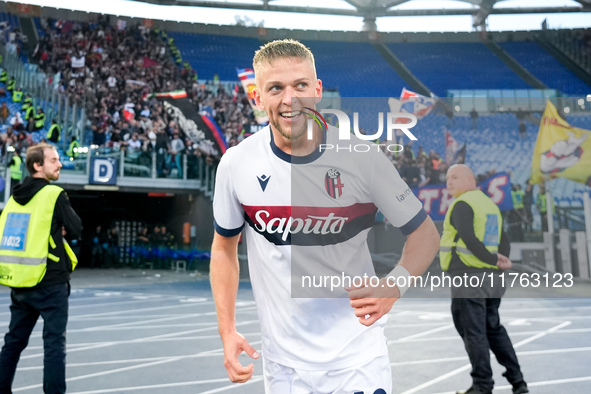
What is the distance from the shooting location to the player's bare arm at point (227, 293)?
2145mm

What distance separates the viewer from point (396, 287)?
1954 mm

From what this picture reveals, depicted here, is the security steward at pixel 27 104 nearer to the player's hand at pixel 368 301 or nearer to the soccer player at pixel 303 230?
the soccer player at pixel 303 230

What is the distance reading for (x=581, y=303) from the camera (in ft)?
33.7

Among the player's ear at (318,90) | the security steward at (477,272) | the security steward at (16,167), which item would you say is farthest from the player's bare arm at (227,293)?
the security steward at (16,167)

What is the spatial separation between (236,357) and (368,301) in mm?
649

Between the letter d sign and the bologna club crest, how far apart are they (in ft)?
53.9

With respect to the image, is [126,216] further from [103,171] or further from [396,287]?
[396,287]

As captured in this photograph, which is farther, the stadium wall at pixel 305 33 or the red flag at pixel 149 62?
the stadium wall at pixel 305 33

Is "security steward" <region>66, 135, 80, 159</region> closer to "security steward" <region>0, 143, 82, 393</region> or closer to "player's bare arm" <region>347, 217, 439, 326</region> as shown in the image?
"security steward" <region>0, 143, 82, 393</region>

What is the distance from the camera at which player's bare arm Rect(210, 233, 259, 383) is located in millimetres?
2145

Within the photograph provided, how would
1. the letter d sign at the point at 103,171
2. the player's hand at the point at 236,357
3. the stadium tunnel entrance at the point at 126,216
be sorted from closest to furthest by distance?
the player's hand at the point at 236,357, the letter d sign at the point at 103,171, the stadium tunnel entrance at the point at 126,216

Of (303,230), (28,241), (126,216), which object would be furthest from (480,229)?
(126,216)

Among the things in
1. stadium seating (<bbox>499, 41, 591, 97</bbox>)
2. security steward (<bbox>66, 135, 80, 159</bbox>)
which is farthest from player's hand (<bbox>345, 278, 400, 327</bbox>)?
stadium seating (<bbox>499, 41, 591, 97</bbox>)

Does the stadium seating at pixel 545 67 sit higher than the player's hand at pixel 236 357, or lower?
higher
